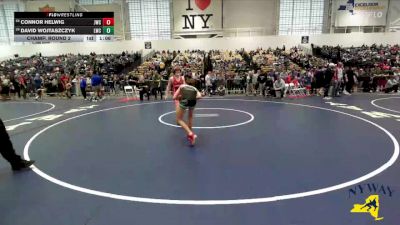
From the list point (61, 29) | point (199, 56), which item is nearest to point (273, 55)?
point (199, 56)

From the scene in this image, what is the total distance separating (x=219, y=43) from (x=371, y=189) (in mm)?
29487

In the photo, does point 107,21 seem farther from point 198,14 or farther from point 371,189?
point 198,14

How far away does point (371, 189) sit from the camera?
4.40m

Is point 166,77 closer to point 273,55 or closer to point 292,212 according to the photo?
point 273,55

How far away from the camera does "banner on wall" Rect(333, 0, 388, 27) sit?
3262 cm

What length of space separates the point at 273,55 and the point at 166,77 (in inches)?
538

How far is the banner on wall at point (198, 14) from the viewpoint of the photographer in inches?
1350

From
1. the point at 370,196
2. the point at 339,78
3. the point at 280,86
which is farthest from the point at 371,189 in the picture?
the point at 339,78

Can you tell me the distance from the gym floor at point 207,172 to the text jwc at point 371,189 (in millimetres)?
14

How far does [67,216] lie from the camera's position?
3.85m

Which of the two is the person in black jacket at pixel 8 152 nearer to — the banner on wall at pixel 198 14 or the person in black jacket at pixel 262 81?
the person in black jacket at pixel 262 81

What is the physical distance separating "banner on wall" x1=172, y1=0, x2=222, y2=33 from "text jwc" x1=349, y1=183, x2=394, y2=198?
1249 inches

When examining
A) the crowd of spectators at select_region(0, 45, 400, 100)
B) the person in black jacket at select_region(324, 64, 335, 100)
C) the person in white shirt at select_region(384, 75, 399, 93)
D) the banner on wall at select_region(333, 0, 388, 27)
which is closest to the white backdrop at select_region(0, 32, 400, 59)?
the banner on wall at select_region(333, 0, 388, 27)
